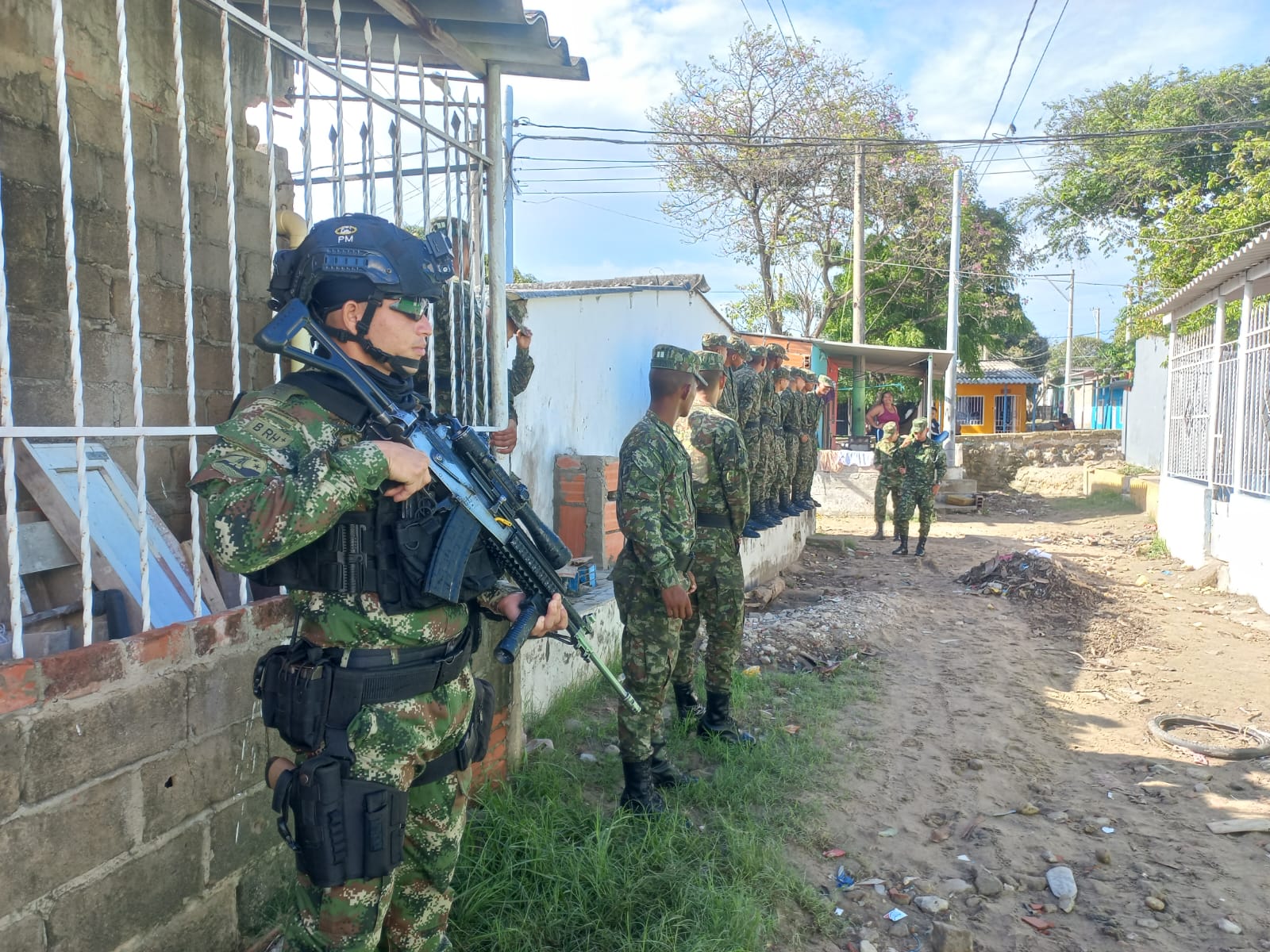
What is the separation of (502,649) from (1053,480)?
1747 centimetres

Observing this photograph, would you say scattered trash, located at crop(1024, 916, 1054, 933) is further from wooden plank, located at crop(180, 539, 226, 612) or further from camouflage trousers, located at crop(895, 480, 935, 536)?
camouflage trousers, located at crop(895, 480, 935, 536)

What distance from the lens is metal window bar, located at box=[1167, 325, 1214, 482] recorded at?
8.84 m

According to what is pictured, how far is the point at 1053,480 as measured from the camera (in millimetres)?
16891

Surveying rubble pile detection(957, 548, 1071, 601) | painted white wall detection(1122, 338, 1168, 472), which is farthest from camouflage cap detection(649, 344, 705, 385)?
painted white wall detection(1122, 338, 1168, 472)

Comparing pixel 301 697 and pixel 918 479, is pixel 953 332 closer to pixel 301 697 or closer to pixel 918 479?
pixel 918 479

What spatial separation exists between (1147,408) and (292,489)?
78.2ft

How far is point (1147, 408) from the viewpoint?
68.7 feet

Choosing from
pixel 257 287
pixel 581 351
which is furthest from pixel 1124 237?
pixel 257 287

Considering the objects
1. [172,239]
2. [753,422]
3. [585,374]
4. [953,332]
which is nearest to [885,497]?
[753,422]

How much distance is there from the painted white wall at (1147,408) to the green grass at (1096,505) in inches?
207

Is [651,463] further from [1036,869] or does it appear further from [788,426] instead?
[788,426]

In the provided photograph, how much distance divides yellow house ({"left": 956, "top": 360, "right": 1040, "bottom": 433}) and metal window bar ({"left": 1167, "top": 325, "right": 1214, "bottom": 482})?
69.7ft

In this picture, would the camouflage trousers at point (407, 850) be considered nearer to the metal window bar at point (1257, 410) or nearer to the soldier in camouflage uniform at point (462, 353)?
the soldier in camouflage uniform at point (462, 353)

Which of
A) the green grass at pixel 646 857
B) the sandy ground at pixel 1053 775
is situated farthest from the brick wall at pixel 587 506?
the sandy ground at pixel 1053 775
